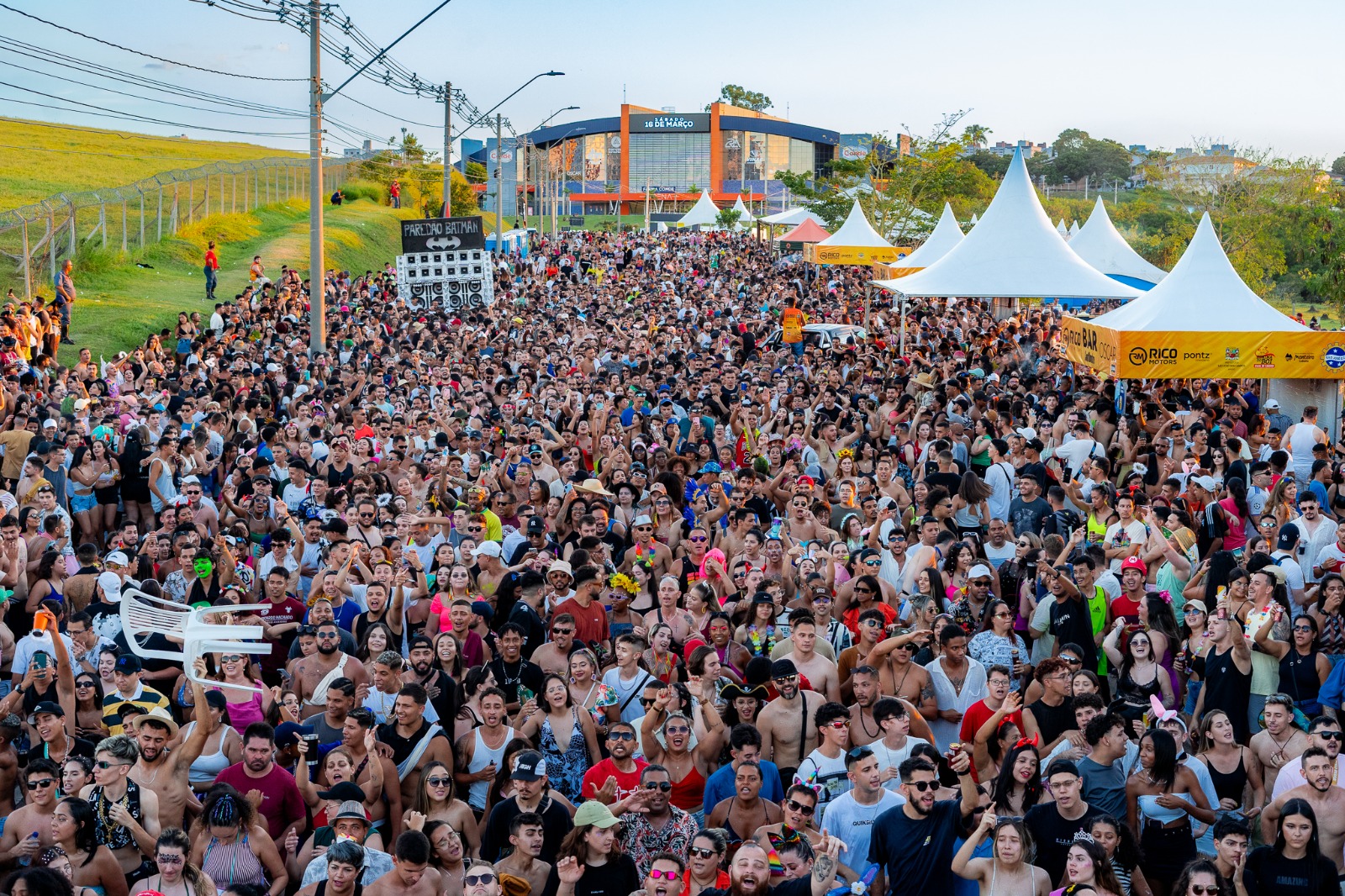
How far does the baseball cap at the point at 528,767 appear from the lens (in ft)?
21.4

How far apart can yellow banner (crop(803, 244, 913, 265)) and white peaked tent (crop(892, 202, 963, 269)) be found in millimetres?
4002

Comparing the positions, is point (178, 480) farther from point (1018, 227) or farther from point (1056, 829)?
point (1018, 227)

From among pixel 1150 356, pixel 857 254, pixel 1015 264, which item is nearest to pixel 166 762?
pixel 1150 356

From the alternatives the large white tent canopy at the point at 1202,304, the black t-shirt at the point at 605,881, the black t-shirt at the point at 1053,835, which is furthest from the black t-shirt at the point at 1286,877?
the large white tent canopy at the point at 1202,304

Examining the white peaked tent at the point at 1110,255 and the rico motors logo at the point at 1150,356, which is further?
the white peaked tent at the point at 1110,255

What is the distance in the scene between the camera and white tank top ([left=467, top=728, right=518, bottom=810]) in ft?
23.7

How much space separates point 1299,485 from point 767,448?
495 centimetres

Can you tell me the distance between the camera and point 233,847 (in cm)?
639

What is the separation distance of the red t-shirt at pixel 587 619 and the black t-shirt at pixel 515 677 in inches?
39.8

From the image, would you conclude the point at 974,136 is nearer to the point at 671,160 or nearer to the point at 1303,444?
the point at 1303,444

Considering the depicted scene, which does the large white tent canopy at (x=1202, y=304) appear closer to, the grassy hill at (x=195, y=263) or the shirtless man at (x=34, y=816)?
the shirtless man at (x=34, y=816)

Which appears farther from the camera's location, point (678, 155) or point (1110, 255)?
point (678, 155)

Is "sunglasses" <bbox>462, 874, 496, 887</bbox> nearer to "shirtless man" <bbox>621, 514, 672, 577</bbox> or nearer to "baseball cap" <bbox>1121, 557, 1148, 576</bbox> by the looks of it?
"shirtless man" <bbox>621, 514, 672, 577</bbox>

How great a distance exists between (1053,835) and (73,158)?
66.9m
